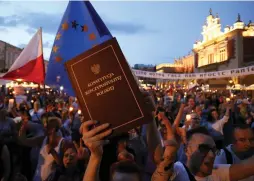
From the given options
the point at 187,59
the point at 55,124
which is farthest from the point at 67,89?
the point at 187,59

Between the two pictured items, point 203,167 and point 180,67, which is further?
point 180,67

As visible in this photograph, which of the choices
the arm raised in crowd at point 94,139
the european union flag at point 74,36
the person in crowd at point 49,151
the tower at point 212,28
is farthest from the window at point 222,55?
the arm raised in crowd at point 94,139

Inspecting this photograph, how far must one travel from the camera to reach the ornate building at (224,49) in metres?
50.8

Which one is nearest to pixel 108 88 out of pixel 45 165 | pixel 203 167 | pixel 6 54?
pixel 203 167

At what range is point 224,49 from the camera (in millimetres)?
56031

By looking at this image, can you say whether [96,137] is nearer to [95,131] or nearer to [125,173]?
[95,131]

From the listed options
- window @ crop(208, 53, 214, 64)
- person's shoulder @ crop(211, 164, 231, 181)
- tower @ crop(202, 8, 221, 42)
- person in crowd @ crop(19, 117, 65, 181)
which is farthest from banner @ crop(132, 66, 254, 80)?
tower @ crop(202, 8, 221, 42)

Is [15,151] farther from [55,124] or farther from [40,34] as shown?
[40,34]

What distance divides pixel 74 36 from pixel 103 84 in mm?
3813

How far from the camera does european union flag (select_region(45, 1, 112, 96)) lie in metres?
5.57

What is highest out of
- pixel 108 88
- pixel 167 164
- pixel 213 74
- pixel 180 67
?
pixel 180 67

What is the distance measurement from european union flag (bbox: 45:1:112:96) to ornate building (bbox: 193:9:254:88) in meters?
44.8

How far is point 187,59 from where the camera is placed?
292 feet

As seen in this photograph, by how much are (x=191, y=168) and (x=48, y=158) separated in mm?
2403
